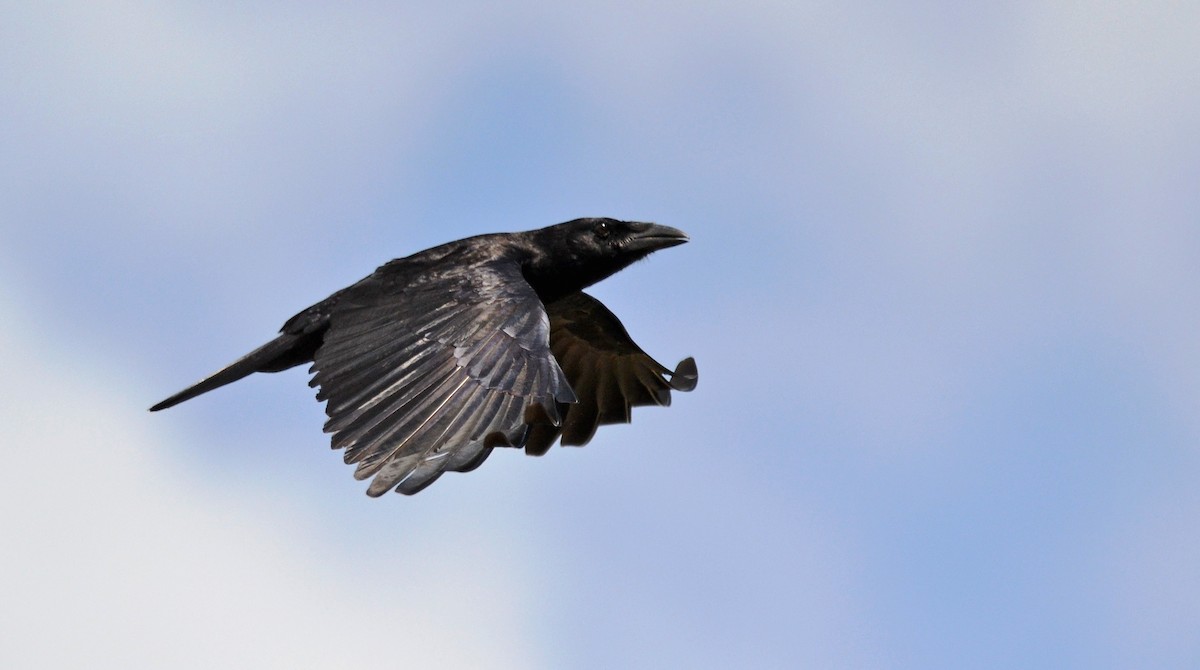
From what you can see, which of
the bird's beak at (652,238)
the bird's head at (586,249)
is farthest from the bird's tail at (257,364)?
the bird's beak at (652,238)

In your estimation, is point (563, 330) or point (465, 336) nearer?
point (465, 336)

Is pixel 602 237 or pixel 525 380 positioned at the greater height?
pixel 602 237

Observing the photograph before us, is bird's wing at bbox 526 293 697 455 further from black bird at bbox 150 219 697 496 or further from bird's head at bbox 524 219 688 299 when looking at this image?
bird's head at bbox 524 219 688 299

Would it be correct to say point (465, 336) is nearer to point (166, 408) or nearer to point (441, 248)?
point (441, 248)

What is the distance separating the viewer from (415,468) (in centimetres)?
976

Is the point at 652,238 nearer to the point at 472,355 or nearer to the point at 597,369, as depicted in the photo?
the point at 597,369

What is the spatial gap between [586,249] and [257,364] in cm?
282

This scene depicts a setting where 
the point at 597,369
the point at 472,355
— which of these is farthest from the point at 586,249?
the point at 472,355

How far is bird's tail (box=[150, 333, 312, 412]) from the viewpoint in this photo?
12.2 metres

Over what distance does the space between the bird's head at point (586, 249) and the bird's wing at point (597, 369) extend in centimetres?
91

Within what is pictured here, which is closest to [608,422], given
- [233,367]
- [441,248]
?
[441,248]

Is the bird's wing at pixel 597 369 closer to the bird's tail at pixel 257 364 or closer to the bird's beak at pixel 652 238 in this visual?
the bird's beak at pixel 652 238

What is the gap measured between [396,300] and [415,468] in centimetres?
229

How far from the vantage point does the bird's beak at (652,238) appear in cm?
1362
